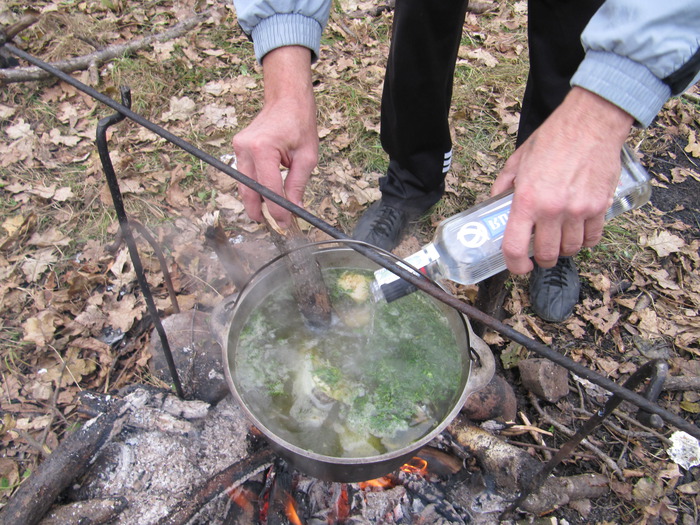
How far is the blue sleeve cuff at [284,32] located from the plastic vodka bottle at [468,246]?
965mm

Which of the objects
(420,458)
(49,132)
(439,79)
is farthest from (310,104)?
(49,132)

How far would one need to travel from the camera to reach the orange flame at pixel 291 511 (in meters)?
2.05

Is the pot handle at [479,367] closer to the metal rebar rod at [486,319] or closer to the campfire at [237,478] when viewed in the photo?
the campfire at [237,478]

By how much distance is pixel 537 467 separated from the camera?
83.7 inches

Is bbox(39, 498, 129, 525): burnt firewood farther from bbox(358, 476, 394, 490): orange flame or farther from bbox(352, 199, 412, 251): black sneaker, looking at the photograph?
bbox(352, 199, 412, 251): black sneaker

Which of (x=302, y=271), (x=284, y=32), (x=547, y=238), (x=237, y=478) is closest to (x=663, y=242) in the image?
(x=547, y=238)

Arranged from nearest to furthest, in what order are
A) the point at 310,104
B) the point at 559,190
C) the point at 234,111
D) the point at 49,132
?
the point at 559,190 → the point at 310,104 → the point at 49,132 → the point at 234,111

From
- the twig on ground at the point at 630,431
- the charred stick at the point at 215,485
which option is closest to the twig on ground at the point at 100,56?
the charred stick at the point at 215,485

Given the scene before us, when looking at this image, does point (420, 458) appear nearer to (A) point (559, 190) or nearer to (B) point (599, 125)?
(A) point (559, 190)

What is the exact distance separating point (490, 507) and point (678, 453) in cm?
128

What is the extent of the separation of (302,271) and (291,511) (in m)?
1.10

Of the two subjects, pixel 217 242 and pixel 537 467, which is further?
pixel 217 242

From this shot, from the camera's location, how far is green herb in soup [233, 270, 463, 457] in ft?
6.27

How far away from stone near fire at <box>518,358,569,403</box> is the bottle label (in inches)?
52.1
